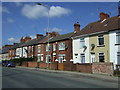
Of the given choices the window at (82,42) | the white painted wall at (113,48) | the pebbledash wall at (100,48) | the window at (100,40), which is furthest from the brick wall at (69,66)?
the white painted wall at (113,48)

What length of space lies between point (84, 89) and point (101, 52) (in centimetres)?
1536

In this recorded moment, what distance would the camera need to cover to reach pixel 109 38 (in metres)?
23.4

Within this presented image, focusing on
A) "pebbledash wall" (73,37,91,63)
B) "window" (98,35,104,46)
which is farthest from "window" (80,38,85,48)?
"window" (98,35,104,46)

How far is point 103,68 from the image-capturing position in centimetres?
1950

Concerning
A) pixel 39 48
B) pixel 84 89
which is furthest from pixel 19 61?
pixel 84 89

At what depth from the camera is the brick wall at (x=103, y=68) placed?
1856 cm

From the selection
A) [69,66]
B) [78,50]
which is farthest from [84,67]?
[78,50]

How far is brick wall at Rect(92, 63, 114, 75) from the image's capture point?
731 inches

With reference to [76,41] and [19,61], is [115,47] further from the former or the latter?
[19,61]

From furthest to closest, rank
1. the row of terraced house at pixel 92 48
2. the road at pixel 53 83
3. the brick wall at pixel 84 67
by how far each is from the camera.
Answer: the row of terraced house at pixel 92 48 → the brick wall at pixel 84 67 → the road at pixel 53 83

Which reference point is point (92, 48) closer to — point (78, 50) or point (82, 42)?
point (82, 42)

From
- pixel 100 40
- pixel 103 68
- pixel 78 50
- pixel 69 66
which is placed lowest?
pixel 69 66

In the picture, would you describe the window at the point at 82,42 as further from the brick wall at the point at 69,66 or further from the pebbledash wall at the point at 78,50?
the brick wall at the point at 69,66

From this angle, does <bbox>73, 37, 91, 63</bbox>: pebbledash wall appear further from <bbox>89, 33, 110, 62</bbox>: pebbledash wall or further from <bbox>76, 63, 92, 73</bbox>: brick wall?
<bbox>76, 63, 92, 73</bbox>: brick wall
